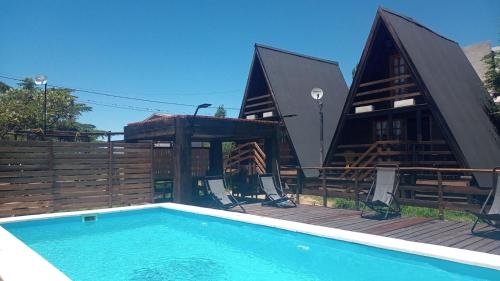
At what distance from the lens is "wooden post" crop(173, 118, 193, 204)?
11.6 metres

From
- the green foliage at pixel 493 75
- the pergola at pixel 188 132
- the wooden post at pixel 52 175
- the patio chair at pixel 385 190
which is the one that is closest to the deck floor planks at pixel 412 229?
the patio chair at pixel 385 190

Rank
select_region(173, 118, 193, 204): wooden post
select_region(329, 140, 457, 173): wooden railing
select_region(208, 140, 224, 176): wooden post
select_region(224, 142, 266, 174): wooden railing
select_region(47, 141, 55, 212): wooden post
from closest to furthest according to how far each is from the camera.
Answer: select_region(47, 141, 55, 212): wooden post
select_region(173, 118, 193, 204): wooden post
select_region(329, 140, 457, 173): wooden railing
select_region(208, 140, 224, 176): wooden post
select_region(224, 142, 266, 174): wooden railing

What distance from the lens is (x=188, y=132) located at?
1166 centimetres

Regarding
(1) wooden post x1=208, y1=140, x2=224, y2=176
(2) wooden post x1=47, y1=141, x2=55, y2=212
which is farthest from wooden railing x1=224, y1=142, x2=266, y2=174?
(2) wooden post x1=47, y1=141, x2=55, y2=212

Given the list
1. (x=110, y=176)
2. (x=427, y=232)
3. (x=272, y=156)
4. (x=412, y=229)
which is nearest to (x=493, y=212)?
(x=427, y=232)

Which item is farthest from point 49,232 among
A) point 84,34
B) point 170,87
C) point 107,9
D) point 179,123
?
point 170,87

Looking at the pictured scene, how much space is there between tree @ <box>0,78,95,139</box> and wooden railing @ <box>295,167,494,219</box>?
17245 millimetres

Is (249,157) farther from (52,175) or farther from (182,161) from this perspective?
(52,175)

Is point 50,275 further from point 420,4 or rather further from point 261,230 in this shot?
point 420,4

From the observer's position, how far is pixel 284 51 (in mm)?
22969

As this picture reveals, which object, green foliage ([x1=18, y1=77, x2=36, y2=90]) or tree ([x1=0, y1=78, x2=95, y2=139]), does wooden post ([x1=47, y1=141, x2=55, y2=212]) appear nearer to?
tree ([x1=0, y1=78, x2=95, y2=139])

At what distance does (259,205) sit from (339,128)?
6068mm

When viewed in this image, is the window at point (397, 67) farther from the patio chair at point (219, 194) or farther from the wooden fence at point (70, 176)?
the wooden fence at point (70, 176)

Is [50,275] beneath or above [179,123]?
beneath
